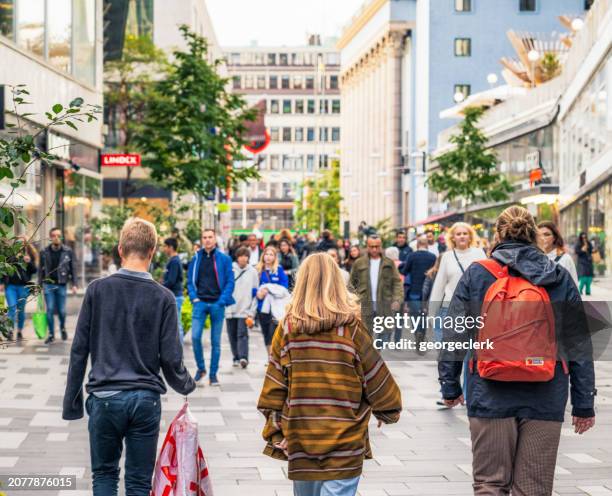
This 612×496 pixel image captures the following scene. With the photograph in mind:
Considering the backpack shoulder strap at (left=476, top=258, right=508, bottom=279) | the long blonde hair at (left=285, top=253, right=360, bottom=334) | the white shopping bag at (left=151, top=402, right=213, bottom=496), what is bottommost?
the white shopping bag at (left=151, top=402, right=213, bottom=496)

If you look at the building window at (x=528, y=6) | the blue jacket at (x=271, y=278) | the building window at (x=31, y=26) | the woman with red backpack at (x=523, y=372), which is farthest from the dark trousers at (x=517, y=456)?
the building window at (x=528, y=6)

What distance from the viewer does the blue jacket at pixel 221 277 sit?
48.5ft

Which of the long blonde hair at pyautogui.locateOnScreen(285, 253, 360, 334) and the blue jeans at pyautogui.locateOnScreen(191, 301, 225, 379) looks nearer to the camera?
the long blonde hair at pyautogui.locateOnScreen(285, 253, 360, 334)

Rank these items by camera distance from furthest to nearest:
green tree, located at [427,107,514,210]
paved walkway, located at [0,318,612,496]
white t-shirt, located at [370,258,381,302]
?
1. green tree, located at [427,107,514,210]
2. white t-shirt, located at [370,258,381,302]
3. paved walkway, located at [0,318,612,496]

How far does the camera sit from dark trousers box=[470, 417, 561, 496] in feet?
19.8

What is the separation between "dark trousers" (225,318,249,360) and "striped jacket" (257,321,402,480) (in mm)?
10653

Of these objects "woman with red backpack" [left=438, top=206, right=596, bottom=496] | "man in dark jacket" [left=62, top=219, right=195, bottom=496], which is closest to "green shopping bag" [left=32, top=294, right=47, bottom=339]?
"man in dark jacket" [left=62, top=219, right=195, bottom=496]

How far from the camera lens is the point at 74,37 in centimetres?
3138

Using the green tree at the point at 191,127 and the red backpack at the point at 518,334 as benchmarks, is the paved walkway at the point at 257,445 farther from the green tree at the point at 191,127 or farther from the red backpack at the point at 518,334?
the green tree at the point at 191,127

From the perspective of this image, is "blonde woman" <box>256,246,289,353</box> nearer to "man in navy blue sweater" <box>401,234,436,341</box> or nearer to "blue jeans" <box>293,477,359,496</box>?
"man in navy blue sweater" <box>401,234,436,341</box>

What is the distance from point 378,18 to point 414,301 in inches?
3468

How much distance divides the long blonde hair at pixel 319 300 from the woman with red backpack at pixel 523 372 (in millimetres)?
702

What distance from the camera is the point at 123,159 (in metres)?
31.7

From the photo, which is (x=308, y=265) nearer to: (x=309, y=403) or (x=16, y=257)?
(x=309, y=403)
